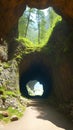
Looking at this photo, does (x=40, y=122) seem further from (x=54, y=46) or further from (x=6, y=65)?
(x=54, y=46)

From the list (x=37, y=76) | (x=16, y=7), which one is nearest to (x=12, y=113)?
(x=16, y=7)

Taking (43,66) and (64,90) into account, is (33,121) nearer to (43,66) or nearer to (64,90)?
(64,90)

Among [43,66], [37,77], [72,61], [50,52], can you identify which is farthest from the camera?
→ [37,77]

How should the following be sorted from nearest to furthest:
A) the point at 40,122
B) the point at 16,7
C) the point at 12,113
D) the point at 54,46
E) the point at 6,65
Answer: the point at 40,122
the point at 12,113
the point at 16,7
the point at 6,65
the point at 54,46

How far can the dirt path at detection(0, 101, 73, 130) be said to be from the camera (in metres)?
11.7

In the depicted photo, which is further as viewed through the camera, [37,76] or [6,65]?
[37,76]

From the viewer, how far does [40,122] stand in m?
12.7

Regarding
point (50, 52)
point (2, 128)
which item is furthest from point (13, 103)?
point (50, 52)

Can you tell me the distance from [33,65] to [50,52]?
2567 millimetres

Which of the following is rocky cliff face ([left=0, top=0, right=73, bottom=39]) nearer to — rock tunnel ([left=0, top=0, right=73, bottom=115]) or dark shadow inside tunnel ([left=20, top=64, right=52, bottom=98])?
rock tunnel ([left=0, top=0, right=73, bottom=115])

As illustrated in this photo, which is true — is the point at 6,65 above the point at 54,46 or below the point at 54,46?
below

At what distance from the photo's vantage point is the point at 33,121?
12930mm

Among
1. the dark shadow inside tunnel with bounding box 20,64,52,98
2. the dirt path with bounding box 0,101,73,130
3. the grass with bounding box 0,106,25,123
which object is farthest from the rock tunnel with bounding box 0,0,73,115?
the grass with bounding box 0,106,25,123

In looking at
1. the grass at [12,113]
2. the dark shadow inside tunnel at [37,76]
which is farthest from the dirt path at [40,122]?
the dark shadow inside tunnel at [37,76]
